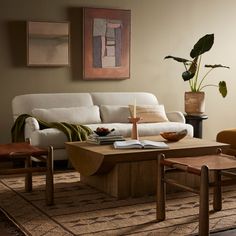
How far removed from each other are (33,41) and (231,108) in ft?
10.1

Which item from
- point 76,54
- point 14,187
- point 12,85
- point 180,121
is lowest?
point 14,187

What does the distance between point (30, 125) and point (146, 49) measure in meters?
2.20

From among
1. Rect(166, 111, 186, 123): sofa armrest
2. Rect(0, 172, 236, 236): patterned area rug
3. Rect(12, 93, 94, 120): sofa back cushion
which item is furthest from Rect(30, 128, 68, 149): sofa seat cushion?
Rect(166, 111, 186, 123): sofa armrest

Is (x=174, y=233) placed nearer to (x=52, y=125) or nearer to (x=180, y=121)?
(x=52, y=125)

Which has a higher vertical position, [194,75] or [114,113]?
[194,75]

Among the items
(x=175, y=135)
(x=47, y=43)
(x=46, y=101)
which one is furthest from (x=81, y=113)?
(x=175, y=135)

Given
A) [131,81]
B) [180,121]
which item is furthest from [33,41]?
[180,121]

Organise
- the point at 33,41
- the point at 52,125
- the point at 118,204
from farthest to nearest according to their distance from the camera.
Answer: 1. the point at 33,41
2. the point at 52,125
3. the point at 118,204

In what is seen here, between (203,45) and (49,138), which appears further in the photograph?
(203,45)

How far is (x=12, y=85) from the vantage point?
5855 mm

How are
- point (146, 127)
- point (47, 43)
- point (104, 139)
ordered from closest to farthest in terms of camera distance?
point (104, 139) → point (146, 127) → point (47, 43)

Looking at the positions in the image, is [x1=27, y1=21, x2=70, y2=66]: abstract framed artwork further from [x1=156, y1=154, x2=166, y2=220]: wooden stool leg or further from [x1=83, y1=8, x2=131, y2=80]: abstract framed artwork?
[x1=156, y1=154, x2=166, y2=220]: wooden stool leg

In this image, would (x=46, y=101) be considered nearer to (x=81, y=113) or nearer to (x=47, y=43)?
(x=81, y=113)

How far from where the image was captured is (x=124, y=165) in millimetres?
3902
